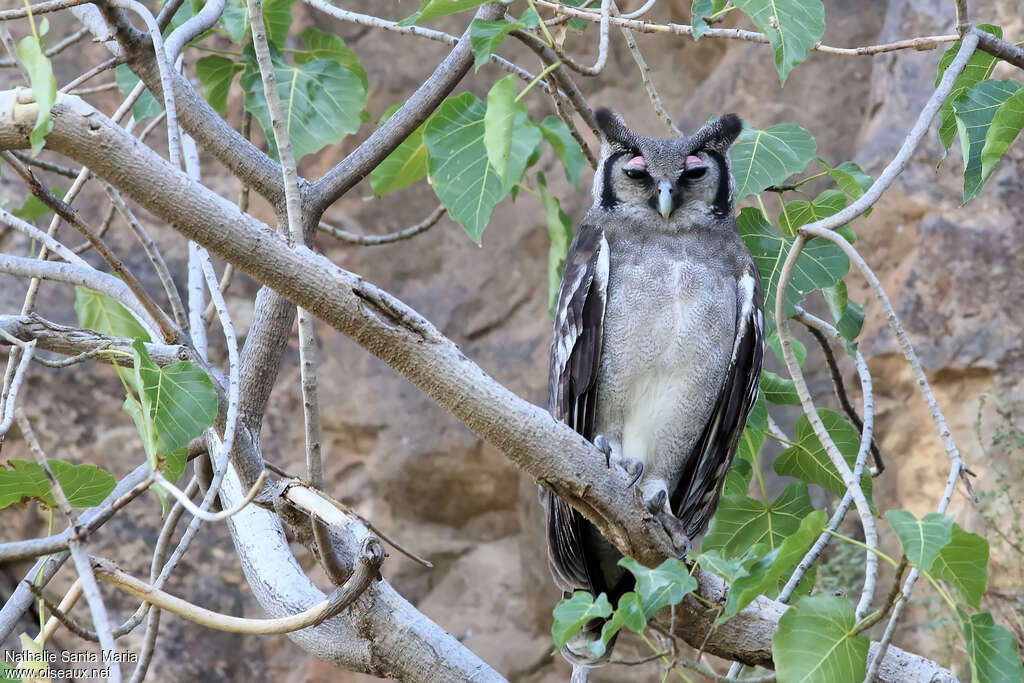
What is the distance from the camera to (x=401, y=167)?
9.07 feet

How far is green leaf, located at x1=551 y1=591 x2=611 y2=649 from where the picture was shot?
157cm

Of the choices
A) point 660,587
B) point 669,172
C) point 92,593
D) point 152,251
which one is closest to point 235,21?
point 152,251

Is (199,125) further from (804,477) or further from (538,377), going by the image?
(538,377)

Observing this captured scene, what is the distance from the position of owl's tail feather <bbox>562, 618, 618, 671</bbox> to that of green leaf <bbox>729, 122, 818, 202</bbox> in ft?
3.67

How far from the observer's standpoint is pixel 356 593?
1656 millimetres

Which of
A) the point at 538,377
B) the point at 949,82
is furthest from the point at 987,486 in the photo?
the point at 949,82

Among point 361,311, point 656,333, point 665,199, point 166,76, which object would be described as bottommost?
point 656,333

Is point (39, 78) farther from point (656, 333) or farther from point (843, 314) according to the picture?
point (843, 314)

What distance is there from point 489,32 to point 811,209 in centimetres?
94

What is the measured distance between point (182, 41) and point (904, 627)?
3.80 meters

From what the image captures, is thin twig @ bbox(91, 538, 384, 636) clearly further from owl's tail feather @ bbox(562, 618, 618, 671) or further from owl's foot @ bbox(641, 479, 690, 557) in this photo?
owl's tail feather @ bbox(562, 618, 618, 671)

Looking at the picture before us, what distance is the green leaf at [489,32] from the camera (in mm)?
1921

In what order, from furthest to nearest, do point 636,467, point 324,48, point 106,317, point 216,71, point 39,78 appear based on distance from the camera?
point 324,48 < point 216,71 < point 636,467 < point 106,317 < point 39,78

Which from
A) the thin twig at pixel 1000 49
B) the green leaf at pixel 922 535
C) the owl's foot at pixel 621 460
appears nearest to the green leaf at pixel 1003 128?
A: the thin twig at pixel 1000 49
